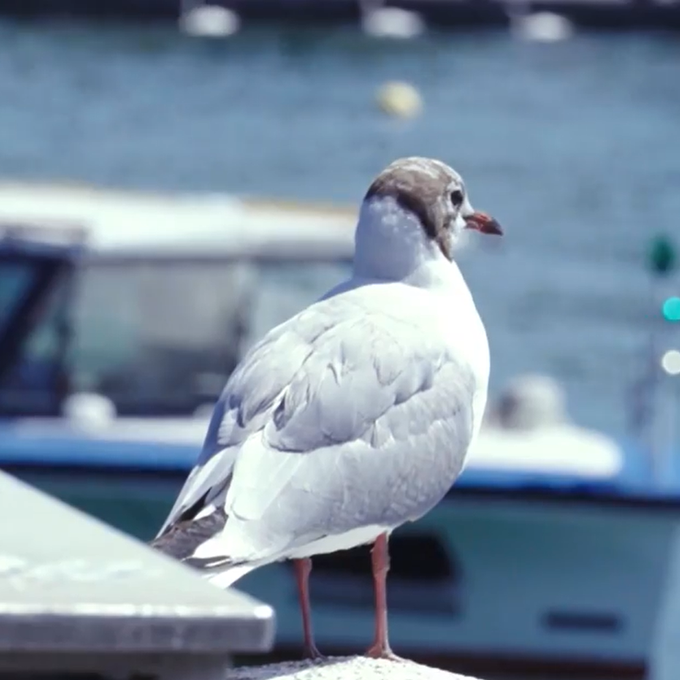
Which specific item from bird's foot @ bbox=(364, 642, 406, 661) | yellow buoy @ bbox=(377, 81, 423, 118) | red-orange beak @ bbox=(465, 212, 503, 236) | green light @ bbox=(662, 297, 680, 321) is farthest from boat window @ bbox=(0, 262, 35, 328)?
yellow buoy @ bbox=(377, 81, 423, 118)

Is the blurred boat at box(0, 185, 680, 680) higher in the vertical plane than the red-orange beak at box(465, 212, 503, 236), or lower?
lower

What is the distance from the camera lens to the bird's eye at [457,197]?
444 cm

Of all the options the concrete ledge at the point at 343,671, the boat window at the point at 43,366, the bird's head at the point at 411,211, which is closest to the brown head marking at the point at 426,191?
the bird's head at the point at 411,211

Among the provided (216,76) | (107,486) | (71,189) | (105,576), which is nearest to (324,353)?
(105,576)

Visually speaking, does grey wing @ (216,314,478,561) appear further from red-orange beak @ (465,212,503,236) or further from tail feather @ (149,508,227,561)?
red-orange beak @ (465,212,503,236)

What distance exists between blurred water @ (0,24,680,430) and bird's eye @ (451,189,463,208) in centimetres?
787

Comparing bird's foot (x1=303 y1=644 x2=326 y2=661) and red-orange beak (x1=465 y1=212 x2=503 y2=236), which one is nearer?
bird's foot (x1=303 y1=644 x2=326 y2=661)

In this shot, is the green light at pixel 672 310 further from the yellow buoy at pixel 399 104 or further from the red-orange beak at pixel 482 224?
the yellow buoy at pixel 399 104

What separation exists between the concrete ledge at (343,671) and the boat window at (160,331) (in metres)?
4.73

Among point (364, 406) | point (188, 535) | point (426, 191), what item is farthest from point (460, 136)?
point (188, 535)

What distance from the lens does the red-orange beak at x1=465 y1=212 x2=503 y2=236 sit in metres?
4.50

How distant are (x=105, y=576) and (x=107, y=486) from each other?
6.01 metres

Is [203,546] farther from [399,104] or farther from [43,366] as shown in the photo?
[399,104]

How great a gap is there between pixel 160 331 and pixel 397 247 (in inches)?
175
